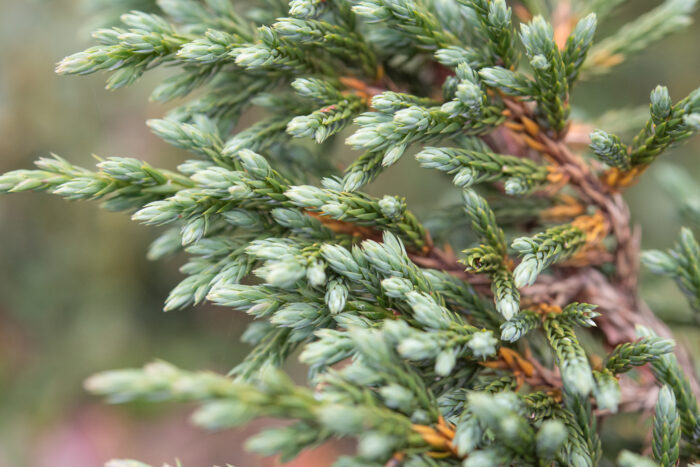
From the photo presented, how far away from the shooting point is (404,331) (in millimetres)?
915

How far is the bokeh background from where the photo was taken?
3115mm

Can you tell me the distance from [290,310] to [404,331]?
26 cm

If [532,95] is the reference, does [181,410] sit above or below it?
below

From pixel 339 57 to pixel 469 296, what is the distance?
0.71 metres

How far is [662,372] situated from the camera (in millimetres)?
1104

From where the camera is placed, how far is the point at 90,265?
129 inches

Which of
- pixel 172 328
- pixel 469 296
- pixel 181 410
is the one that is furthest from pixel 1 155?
pixel 469 296

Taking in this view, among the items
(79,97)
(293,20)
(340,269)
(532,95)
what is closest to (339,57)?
(293,20)

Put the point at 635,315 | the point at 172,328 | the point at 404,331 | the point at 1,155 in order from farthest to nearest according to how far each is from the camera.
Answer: the point at 172,328, the point at 1,155, the point at 635,315, the point at 404,331

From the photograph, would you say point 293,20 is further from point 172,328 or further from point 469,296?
point 172,328

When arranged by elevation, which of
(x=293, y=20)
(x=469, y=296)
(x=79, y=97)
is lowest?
(x=469, y=296)

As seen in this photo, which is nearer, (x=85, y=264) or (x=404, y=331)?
(x=404, y=331)

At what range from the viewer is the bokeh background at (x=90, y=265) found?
3.12 metres

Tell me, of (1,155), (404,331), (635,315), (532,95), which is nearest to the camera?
(404,331)
